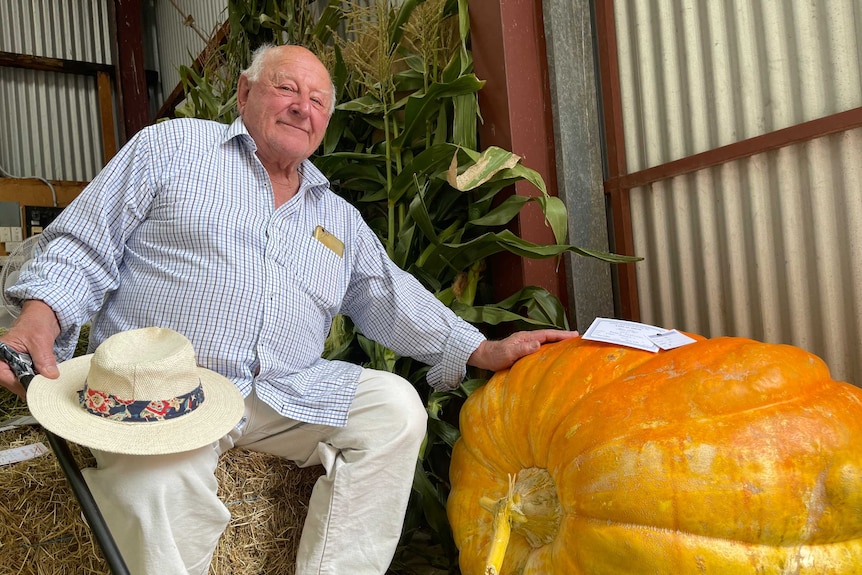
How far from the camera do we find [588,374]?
1.27 meters

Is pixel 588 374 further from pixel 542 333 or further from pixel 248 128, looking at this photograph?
pixel 248 128

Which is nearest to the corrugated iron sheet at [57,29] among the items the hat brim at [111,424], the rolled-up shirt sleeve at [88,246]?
the rolled-up shirt sleeve at [88,246]

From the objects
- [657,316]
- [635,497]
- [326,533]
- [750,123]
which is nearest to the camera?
[635,497]

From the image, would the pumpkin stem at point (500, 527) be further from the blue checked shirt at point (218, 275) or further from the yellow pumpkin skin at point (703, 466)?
the blue checked shirt at point (218, 275)

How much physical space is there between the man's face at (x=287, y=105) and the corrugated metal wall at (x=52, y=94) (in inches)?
196

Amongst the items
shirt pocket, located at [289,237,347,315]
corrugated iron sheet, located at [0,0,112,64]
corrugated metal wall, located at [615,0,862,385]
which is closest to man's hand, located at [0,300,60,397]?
shirt pocket, located at [289,237,347,315]

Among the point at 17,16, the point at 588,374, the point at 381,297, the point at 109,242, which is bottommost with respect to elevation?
the point at 588,374

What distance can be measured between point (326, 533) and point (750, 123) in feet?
4.80

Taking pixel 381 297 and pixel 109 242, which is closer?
pixel 109 242

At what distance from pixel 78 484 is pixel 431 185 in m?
1.40

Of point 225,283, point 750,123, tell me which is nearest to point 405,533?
point 225,283

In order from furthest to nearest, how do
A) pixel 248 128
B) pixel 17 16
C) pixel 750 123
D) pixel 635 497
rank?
pixel 17 16, pixel 248 128, pixel 750 123, pixel 635 497

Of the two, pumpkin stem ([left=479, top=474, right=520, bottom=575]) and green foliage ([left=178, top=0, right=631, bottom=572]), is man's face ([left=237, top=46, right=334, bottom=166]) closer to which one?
green foliage ([left=178, top=0, right=631, bottom=572])

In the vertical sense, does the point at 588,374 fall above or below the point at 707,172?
below
